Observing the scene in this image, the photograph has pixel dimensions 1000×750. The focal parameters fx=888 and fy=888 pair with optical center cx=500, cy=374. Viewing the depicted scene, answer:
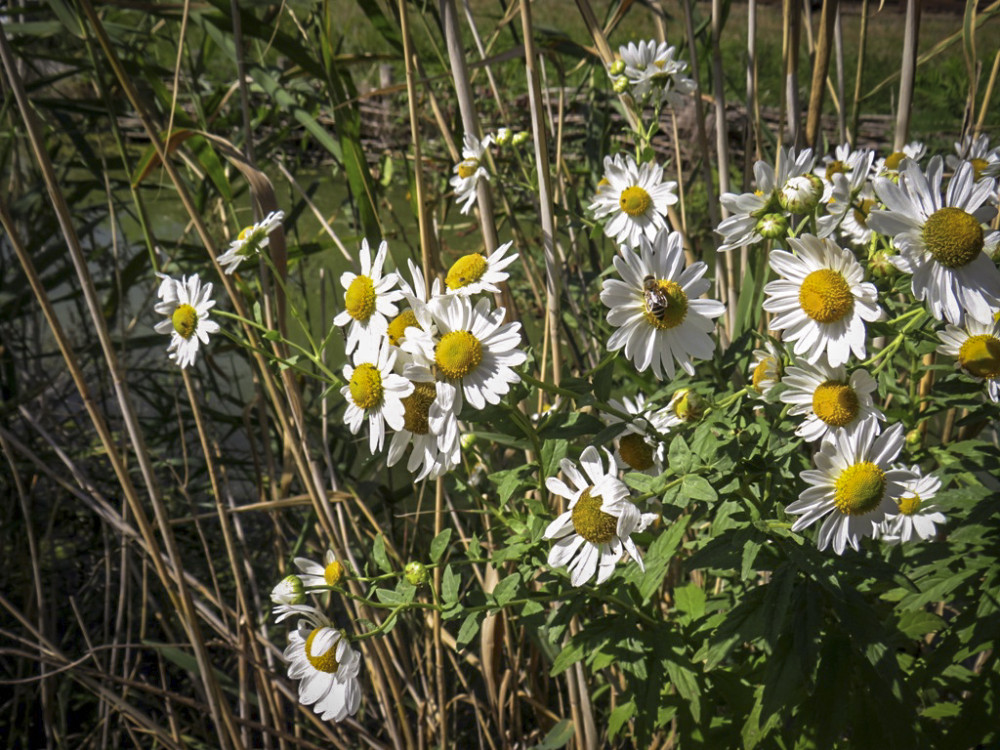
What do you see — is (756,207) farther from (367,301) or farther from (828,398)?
(367,301)

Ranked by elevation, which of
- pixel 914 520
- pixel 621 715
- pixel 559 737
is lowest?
pixel 559 737

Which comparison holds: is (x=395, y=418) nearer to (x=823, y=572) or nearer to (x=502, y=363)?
(x=502, y=363)

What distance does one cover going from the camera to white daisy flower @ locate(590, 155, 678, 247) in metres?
0.83

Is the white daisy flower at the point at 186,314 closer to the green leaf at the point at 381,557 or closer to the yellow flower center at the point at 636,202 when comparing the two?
the green leaf at the point at 381,557

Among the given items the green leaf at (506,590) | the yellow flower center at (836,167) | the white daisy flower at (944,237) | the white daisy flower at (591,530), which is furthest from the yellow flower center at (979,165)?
the green leaf at (506,590)

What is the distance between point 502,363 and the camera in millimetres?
596

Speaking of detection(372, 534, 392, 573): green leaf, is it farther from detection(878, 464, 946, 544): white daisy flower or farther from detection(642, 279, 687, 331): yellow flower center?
detection(878, 464, 946, 544): white daisy flower

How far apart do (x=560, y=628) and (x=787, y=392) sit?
27 centimetres

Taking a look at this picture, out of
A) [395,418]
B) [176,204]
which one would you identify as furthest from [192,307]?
[176,204]

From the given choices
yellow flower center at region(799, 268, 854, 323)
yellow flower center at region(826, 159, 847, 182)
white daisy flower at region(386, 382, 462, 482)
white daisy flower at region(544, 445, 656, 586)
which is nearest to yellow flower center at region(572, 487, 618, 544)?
white daisy flower at region(544, 445, 656, 586)

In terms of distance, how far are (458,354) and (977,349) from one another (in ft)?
1.31

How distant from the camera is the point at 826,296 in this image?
595 millimetres

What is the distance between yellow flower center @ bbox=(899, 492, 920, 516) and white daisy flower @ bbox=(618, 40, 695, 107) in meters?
0.46

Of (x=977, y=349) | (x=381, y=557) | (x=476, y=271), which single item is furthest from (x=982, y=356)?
(x=381, y=557)
